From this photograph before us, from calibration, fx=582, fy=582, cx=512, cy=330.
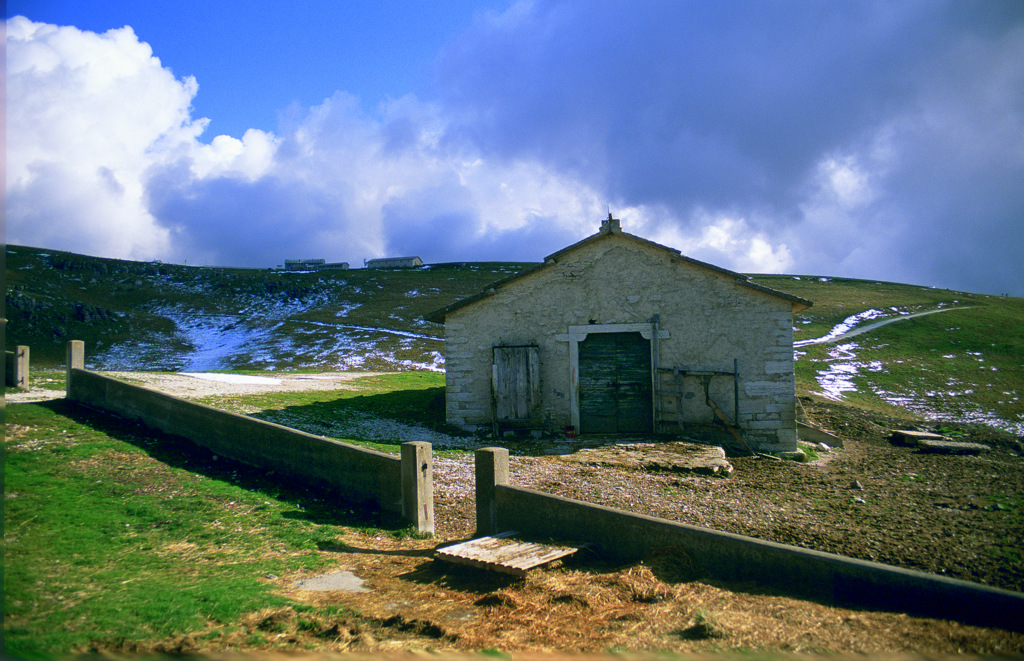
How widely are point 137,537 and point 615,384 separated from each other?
1042cm

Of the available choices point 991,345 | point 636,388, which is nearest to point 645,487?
point 636,388

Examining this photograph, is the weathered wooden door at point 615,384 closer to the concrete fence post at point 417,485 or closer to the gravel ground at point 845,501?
the gravel ground at point 845,501

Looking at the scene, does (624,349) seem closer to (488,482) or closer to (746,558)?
(488,482)

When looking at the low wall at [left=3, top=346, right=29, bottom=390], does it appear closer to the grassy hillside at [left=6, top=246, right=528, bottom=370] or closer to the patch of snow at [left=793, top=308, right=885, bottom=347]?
the grassy hillside at [left=6, top=246, right=528, bottom=370]

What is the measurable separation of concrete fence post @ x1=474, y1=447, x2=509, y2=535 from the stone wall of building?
7.27 meters

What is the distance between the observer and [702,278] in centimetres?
1396

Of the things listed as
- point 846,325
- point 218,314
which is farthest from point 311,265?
point 846,325

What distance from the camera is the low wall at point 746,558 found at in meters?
4.16

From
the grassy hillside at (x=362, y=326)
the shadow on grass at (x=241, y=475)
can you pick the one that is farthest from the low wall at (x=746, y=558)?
the grassy hillside at (x=362, y=326)

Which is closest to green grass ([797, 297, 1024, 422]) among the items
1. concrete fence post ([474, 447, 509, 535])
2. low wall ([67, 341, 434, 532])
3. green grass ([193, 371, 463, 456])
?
green grass ([193, 371, 463, 456])

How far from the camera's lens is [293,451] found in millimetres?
9141

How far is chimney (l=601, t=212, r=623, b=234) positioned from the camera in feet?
47.3

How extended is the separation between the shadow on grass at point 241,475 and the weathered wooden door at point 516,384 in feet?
20.2

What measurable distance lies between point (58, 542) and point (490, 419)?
31.6 ft
